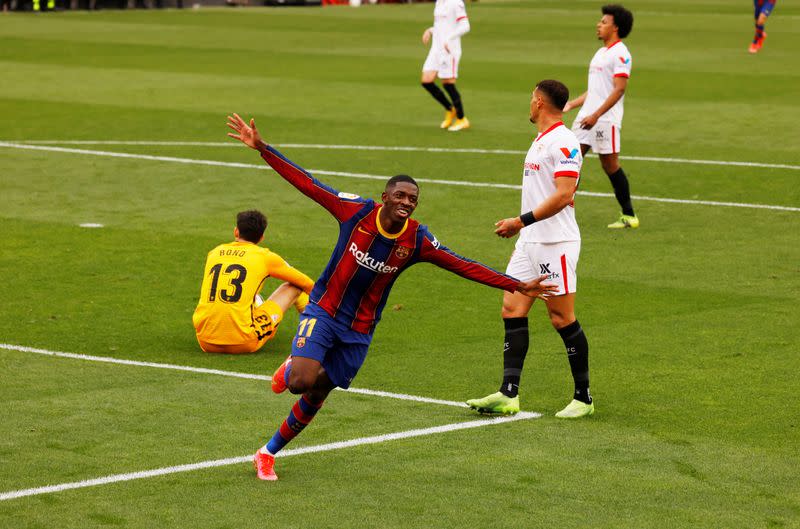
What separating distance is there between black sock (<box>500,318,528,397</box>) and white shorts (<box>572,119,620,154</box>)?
22.0ft

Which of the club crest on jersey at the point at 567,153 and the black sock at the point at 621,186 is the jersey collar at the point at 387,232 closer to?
the club crest on jersey at the point at 567,153

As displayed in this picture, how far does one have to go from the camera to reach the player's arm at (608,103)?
1573 centimetres

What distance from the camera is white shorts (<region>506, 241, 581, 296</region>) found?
989cm

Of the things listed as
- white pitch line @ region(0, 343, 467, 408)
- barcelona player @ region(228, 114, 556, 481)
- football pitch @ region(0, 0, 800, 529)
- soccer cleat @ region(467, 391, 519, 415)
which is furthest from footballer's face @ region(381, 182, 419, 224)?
white pitch line @ region(0, 343, 467, 408)

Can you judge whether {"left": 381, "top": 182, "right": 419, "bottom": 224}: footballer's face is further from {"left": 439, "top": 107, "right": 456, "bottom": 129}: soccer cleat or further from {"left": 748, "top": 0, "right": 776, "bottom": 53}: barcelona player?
{"left": 748, "top": 0, "right": 776, "bottom": 53}: barcelona player

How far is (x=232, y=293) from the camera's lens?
11.4 meters

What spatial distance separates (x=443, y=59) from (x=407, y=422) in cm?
1503

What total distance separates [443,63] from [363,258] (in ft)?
52.0

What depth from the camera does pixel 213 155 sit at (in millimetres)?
21234

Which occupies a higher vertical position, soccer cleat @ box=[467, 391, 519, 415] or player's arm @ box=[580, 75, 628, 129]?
player's arm @ box=[580, 75, 628, 129]

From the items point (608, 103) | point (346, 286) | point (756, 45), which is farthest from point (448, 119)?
point (756, 45)

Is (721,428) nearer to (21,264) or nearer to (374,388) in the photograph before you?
(374,388)

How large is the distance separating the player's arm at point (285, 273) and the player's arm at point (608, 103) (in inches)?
202

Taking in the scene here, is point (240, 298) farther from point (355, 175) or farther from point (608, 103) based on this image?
point (355, 175)
